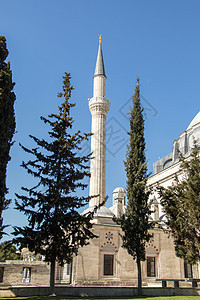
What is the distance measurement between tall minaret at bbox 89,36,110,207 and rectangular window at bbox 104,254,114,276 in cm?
593

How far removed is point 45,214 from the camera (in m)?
11.0

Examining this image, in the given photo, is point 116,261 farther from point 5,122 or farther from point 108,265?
point 5,122

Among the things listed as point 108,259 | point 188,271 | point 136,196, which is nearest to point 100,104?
point 136,196

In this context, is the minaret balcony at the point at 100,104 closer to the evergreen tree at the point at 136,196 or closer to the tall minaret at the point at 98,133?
the tall minaret at the point at 98,133

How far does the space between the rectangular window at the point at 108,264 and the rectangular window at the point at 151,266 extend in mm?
2422

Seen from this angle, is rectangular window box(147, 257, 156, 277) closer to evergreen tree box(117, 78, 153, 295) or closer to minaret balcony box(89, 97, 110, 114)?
evergreen tree box(117, 78, 153, 295)

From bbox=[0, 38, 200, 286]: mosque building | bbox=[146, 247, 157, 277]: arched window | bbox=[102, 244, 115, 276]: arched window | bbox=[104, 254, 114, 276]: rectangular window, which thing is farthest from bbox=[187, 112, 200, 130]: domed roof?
bbox=[104, 254, 114, 276]: rectangular window

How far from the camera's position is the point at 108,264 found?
16781 mm

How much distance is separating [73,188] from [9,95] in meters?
4.69

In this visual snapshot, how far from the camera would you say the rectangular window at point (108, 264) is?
1657cm

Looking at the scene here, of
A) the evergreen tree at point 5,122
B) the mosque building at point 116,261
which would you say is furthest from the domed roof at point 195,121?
the evergreen tree at point 5,122

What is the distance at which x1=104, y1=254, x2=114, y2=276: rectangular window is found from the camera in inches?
652

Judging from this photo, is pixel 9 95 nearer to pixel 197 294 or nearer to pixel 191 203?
pixel 191 203

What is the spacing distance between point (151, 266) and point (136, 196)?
613 centimetres
